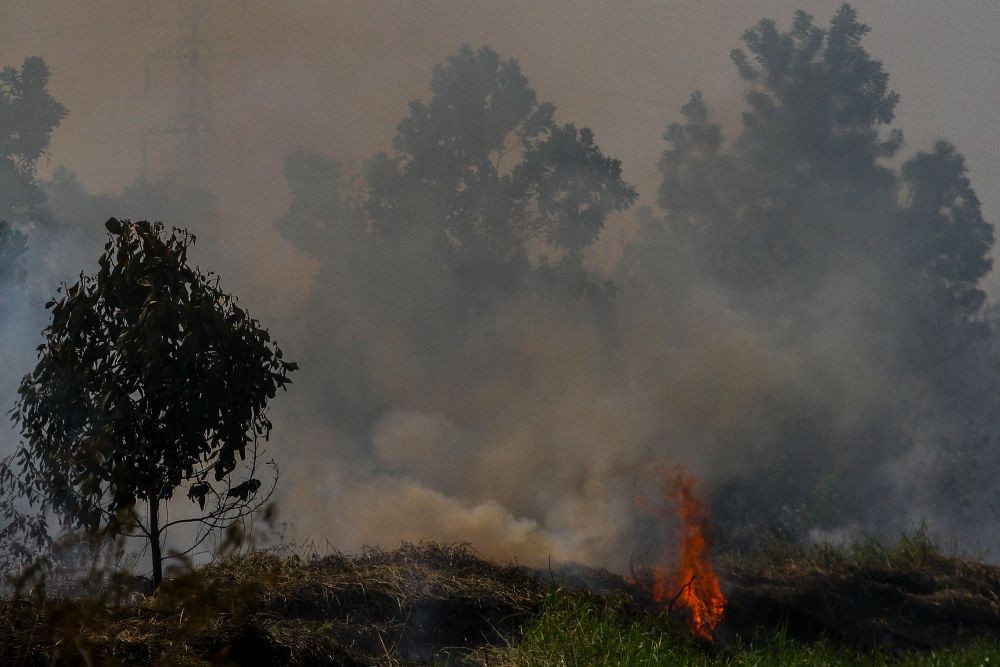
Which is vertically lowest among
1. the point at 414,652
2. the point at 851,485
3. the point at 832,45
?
the point at 414,652

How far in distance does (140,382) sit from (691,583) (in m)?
5.70

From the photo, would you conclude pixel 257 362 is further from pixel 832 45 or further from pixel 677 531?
pixel 832 45

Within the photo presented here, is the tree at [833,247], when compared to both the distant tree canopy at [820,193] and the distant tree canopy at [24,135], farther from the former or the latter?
the distant tree canopy at [24,135]

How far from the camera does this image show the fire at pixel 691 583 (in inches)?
431

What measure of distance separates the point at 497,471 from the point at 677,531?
7161 millimetres

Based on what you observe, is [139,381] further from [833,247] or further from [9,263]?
[833,247]

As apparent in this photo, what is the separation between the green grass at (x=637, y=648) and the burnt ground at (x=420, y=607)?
0.80 feet

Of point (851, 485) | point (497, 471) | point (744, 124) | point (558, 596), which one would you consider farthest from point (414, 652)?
point (744, 124)

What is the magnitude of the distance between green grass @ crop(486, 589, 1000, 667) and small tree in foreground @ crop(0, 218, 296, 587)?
2.57 m

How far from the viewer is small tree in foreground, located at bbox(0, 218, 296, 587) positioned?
8539mm

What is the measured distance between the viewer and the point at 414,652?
8.80 metres

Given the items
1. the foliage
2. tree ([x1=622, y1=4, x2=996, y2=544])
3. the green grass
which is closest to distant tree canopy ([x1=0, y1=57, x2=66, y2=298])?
the foliage

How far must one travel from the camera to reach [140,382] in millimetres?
8750

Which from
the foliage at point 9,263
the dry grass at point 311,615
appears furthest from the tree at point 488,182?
the dry grass at point 311,615
